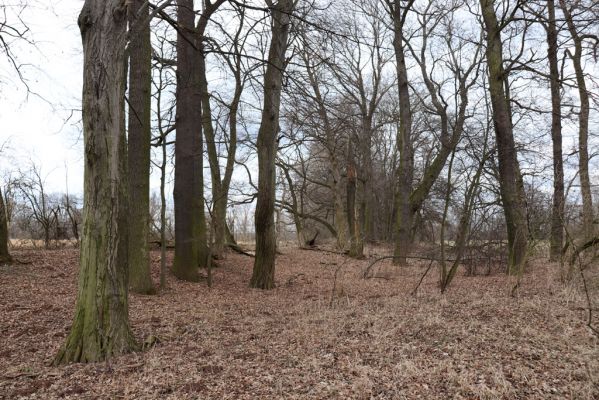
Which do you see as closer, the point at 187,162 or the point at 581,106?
the point at 187,162

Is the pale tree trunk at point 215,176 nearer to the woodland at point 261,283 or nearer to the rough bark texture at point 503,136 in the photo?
the woodland at point 261,283

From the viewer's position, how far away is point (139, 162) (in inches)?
356

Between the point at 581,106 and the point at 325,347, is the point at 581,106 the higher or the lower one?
the higher one

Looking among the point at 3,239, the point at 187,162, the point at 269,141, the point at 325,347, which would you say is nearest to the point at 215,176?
the point at 187,162

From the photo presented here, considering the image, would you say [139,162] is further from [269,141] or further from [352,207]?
[352,207]

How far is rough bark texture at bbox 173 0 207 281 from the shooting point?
34.7 ft

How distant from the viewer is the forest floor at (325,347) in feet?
12.5

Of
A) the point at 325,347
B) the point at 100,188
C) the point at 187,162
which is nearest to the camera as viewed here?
the point at 100,188

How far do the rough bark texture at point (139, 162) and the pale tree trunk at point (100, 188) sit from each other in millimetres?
4193

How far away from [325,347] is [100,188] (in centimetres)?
281

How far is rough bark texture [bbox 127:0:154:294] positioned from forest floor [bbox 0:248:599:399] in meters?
0.70

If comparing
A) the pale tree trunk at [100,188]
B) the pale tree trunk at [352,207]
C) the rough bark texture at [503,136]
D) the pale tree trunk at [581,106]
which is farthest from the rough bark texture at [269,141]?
the pale tree trunk at [581,106]

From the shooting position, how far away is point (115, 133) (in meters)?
4.68

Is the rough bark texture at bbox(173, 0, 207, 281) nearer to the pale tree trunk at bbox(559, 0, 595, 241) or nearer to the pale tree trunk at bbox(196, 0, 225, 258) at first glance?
the pale tree trunk at bbox(196, 0, 225, 258)
